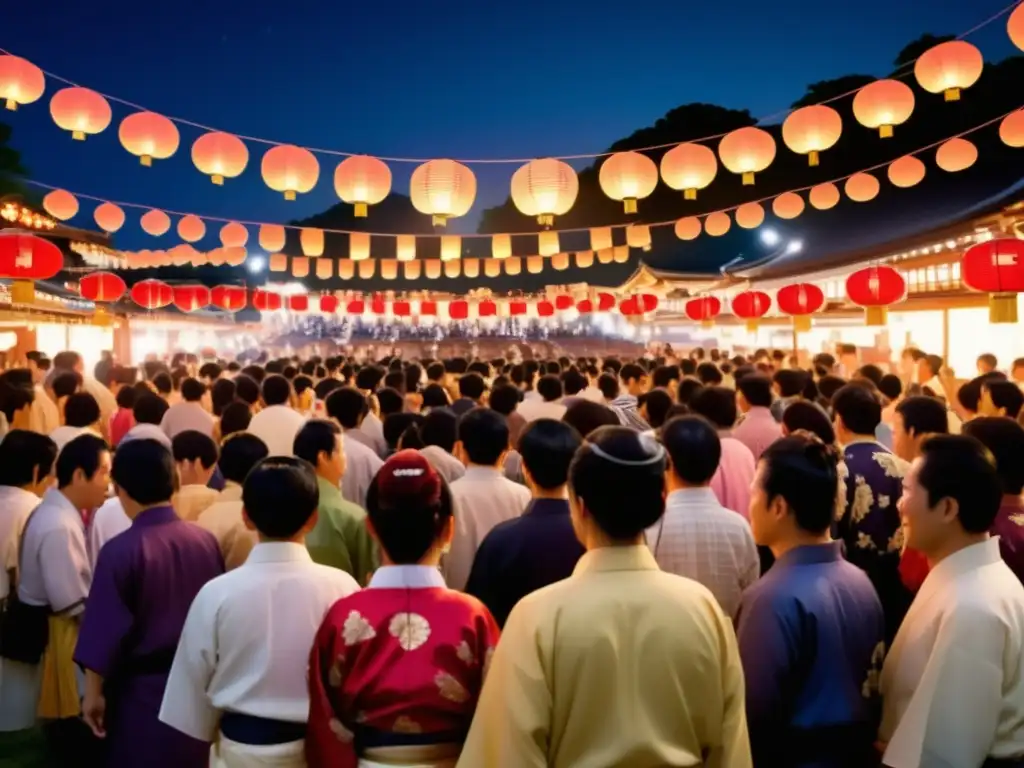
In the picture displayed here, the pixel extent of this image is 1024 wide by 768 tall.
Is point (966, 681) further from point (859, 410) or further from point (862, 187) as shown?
point (862, 187)

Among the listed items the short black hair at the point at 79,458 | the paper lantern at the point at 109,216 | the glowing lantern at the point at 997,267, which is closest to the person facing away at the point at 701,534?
the short black hair at the point at 79,458

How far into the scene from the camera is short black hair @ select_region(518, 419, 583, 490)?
155 inches

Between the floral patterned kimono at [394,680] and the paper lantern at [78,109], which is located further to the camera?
the paper lantern at [78,109]

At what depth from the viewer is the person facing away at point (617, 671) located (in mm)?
2320

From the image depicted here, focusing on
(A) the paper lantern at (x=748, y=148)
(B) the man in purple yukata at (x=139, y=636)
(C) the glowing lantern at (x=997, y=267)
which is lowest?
(B) the man in purple yukata at (x=139, y=636)

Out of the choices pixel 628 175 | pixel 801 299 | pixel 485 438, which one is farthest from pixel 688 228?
pixel 485 438

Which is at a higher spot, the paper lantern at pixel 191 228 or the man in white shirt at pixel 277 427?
the paper lantern at pixel 191 228

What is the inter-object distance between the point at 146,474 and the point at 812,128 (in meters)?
9.61

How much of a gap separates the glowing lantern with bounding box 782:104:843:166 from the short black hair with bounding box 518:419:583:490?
8.20 metres

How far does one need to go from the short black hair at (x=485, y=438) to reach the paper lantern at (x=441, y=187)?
21.3 feet

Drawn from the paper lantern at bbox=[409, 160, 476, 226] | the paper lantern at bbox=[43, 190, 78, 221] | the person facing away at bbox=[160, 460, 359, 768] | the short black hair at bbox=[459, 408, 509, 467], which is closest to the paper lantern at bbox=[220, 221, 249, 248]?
the paper lantern at bbox=[43, 190, 78, 221]

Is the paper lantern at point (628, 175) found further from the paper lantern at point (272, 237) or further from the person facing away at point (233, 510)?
the paper lantern at point (272, 237)

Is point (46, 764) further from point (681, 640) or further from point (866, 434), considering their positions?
point (866, 434)

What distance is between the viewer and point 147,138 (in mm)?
10656
